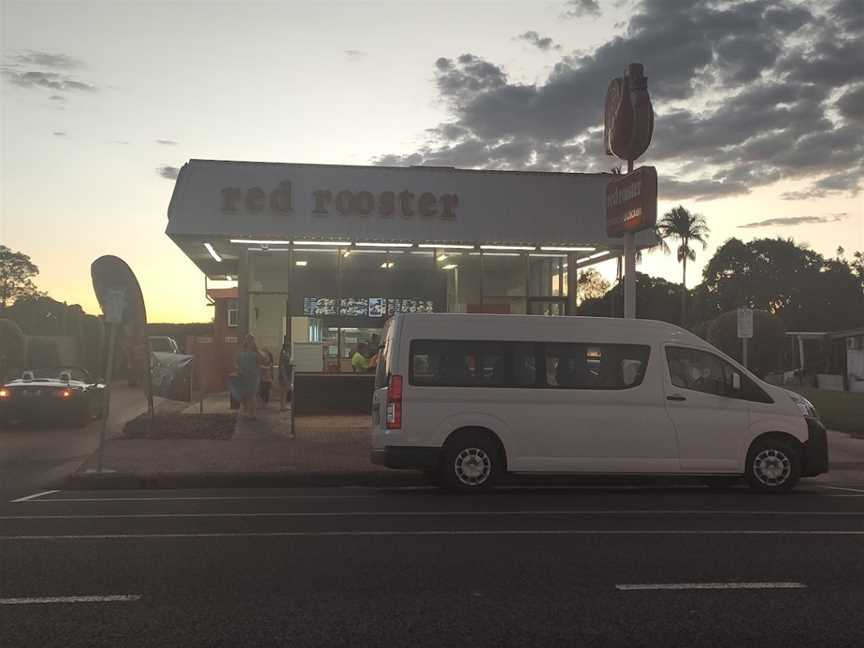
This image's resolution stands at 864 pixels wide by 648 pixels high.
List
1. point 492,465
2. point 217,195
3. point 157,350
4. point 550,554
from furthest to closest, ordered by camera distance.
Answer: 1. point 157,350
2. point 217,195
3. point 492,465
4. point 550,554

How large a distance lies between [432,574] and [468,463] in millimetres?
4785

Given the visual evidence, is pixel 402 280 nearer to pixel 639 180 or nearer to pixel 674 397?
pixel 639 180

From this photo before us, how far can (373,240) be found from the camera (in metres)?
23.2

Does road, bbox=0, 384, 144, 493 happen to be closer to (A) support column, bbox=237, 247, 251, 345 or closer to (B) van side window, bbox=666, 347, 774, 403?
(A) support column, bbox=237, 247, 251, 345

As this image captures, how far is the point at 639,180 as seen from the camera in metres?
16.4

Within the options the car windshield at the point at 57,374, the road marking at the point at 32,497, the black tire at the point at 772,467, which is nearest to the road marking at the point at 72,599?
the road marking at the point at 32,497

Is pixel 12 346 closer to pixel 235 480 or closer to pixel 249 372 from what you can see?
pixel 249 372

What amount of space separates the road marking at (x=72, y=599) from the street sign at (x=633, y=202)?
40.3ft

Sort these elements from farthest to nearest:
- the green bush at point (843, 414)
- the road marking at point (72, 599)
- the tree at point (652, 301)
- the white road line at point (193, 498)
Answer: the tree at point (652, 301) < the green bush at point (843, 414) < the white road line at point (193, 498) < the road marking at point (72, 599)

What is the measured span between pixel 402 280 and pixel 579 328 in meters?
13.3

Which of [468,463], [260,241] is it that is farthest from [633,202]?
[260,241]

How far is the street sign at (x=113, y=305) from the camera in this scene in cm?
1305

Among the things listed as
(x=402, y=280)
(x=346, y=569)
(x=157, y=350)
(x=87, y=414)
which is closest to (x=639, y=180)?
(x=402, y=280)

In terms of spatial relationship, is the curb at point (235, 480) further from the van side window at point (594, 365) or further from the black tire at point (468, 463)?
the van side window at point (594, 365)
